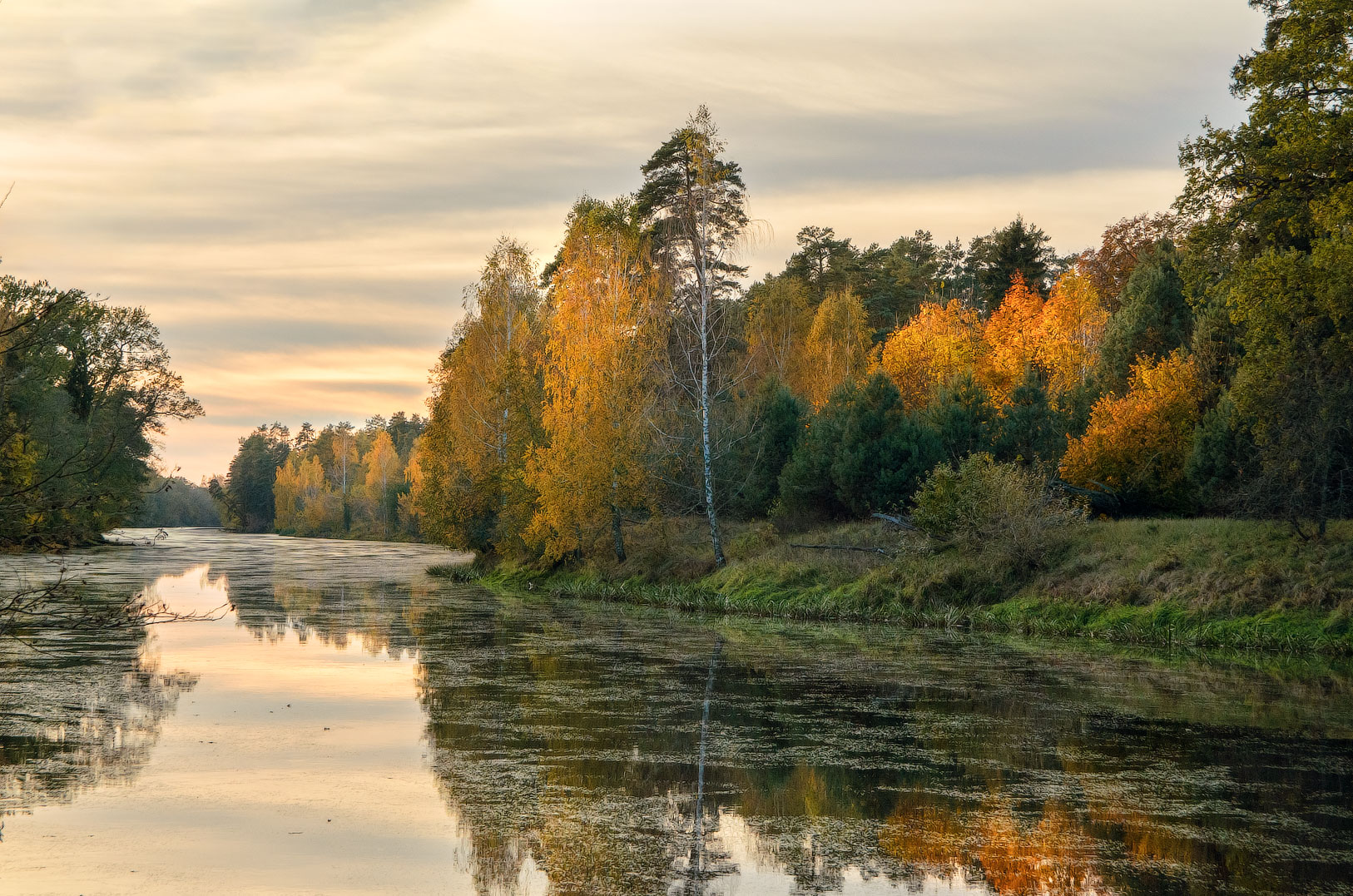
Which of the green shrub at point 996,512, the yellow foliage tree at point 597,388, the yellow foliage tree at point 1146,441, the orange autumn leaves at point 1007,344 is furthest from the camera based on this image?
the orange autumn leaves at point 1007,344

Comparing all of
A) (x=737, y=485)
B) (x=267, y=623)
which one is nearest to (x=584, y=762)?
(x=267, y=623)

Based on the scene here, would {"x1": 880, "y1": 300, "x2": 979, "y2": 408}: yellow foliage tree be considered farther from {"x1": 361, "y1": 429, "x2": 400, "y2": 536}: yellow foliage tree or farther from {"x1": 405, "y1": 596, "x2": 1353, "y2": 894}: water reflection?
{"x1": 361, "y1": 429, "x2": 400, "y2": 536}: yellow foliage tree

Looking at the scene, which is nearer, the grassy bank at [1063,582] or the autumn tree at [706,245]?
the grassy bank at [1063,582]

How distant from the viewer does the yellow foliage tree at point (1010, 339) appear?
4650cm

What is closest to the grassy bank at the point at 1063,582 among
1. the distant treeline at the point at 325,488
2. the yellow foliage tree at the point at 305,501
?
the distant treeline at the point at 325,488

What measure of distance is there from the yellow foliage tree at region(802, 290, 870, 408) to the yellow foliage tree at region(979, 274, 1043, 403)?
5992 millimetres

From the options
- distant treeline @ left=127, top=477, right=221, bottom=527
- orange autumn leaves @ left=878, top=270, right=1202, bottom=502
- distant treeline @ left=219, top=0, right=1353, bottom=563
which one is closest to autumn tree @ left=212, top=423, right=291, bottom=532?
distant treeline @ left=127, top=477, right=221, bottom=527

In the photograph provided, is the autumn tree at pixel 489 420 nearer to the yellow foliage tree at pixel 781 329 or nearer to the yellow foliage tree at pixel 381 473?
the yellow foliage tree at pixel 781 329

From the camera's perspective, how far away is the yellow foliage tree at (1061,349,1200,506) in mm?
31641

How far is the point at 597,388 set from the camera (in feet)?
119

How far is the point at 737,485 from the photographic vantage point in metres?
40.1

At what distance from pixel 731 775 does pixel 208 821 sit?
4.58 m

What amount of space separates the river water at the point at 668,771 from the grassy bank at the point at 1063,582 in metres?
2.02

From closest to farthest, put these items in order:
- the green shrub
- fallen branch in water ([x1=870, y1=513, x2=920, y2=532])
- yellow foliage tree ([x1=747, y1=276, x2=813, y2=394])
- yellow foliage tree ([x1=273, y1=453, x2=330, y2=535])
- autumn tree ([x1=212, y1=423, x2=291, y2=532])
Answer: the green shrub < fallen branch in water ([x1=870, y1=513, x2=920, y2=532]) < yellow foliage tree ([x1=747, y1=276, x2=813, y2=394]) < yellow foliage tree ([x1=273, y1=453, x2=330, y2=535]) < autumn tree ([x1=212, y1=423, x2=291, y2=532])
